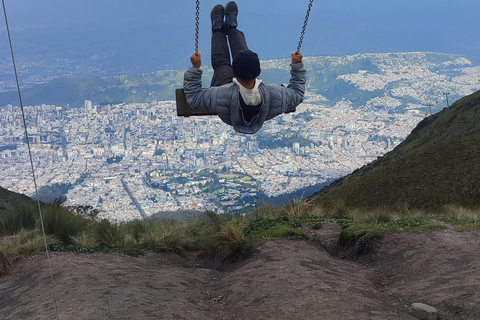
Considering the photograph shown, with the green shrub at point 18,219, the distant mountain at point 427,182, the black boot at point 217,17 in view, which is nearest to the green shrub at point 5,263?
the green shrub at point 18,219

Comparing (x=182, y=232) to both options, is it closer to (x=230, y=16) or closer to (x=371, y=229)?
(x=371, y=229)

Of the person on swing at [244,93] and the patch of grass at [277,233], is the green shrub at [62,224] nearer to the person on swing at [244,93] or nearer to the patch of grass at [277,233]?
the patch of grass at [277,233]

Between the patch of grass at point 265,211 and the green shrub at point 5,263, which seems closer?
the green shrub at point 5,263

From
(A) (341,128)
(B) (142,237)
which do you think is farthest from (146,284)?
(A) (341,128)

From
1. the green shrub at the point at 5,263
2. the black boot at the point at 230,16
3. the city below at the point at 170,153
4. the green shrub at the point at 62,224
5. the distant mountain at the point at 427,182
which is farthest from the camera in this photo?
the city below at the point at 170,153

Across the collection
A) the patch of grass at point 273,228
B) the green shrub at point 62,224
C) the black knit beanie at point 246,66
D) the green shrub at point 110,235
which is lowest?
the patch of grass at point 273,228

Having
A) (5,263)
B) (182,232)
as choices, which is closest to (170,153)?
(182,232)
